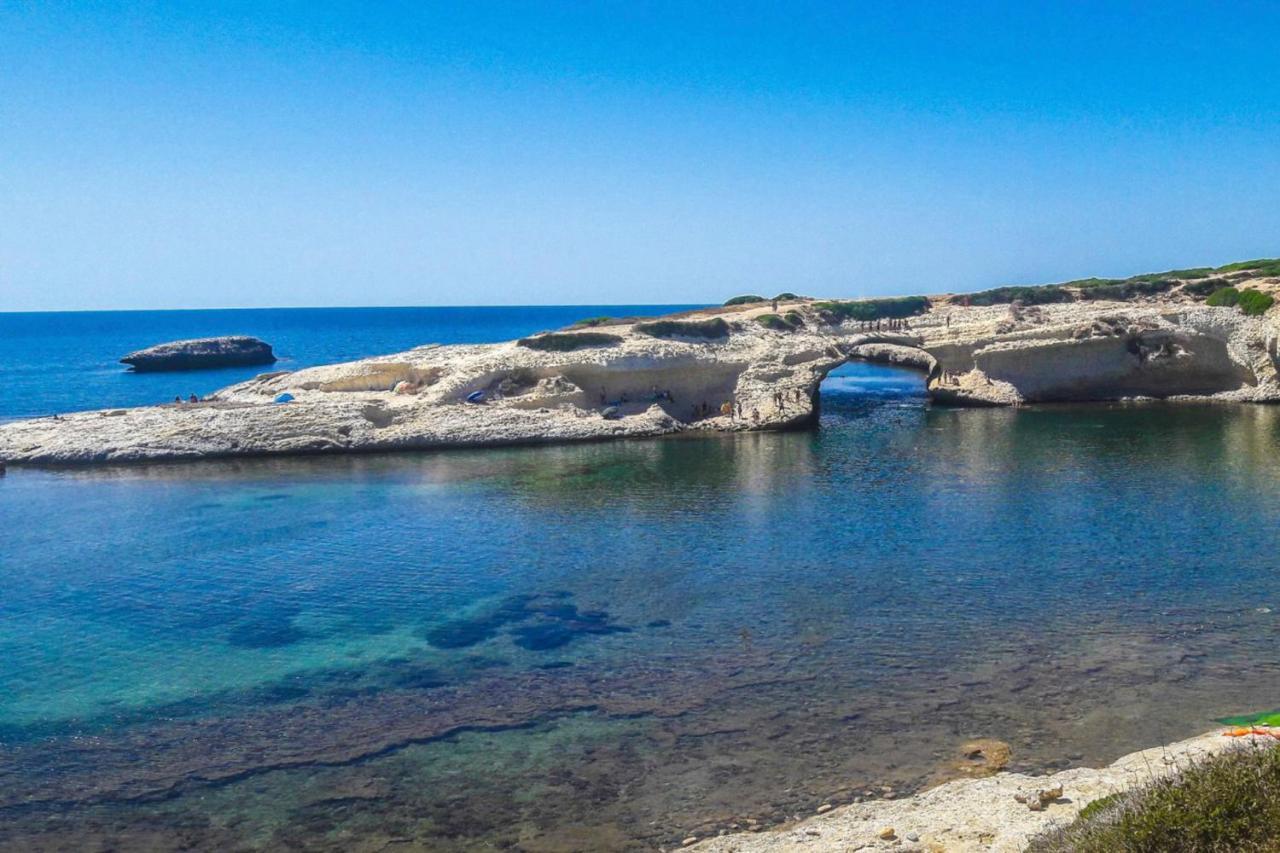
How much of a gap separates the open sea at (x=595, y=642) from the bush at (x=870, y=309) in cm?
3580

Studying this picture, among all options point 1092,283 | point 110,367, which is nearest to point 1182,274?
point 1092,283

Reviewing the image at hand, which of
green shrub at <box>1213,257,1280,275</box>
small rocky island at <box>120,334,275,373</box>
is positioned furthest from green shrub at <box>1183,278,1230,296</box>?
small rocky island at <box>120,334,275,373</box>

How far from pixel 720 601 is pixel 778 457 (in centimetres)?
1938

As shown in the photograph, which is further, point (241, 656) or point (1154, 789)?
point (241, 656)

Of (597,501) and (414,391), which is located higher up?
(414,391)

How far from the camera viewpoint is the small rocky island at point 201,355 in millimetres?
95938

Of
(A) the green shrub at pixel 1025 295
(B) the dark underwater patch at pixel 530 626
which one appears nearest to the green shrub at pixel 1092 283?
(A) the green shrub at pixel 1025 295

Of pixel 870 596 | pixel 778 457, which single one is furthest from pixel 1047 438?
pixel 870 596

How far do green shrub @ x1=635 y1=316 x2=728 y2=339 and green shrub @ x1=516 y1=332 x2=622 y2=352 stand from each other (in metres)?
3.48

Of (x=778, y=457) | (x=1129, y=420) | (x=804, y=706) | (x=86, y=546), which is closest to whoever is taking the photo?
(x=804, y=706)

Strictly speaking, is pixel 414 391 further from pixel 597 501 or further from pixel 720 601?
pixel 720 601

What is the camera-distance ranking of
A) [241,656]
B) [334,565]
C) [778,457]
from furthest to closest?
1. [778,457]
2. [334,565]
3. [241,656]

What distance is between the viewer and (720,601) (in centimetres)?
2092

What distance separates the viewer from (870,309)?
73688 mm
